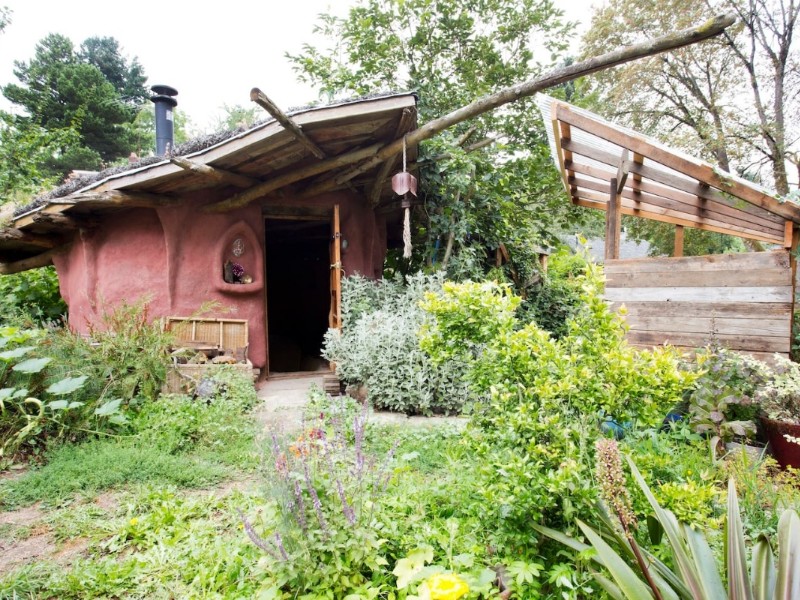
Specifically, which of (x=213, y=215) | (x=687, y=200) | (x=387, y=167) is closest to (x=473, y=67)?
(x=387, y=167)

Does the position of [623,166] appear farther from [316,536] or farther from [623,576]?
[316,536]

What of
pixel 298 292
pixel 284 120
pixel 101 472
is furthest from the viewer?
pixel 298 292

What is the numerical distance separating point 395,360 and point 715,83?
11173 millimetres

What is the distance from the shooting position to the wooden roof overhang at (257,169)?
14.2ft

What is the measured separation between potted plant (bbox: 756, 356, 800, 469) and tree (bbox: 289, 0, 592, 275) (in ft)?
14.1

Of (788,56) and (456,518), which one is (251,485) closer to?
(456,518)

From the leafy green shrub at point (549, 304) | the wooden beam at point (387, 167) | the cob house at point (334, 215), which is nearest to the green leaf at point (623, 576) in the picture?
the cob house at point (334, 215)

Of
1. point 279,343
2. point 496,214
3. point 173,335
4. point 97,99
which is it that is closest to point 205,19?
point 97,99

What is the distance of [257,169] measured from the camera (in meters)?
5.14

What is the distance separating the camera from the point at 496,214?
739 centimetres

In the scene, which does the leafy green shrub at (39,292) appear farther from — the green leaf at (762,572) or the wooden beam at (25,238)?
the green leaf at (762,572)

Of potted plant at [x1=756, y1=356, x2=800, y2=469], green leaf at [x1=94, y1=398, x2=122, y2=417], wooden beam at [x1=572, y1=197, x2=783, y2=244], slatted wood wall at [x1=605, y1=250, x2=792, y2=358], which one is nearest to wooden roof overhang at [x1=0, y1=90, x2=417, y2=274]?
green leaf at [x1=94, y1=398, x2=122, y2=417]

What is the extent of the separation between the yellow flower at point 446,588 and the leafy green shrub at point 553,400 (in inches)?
16.4

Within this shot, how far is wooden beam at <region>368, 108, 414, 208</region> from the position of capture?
4.56 m
